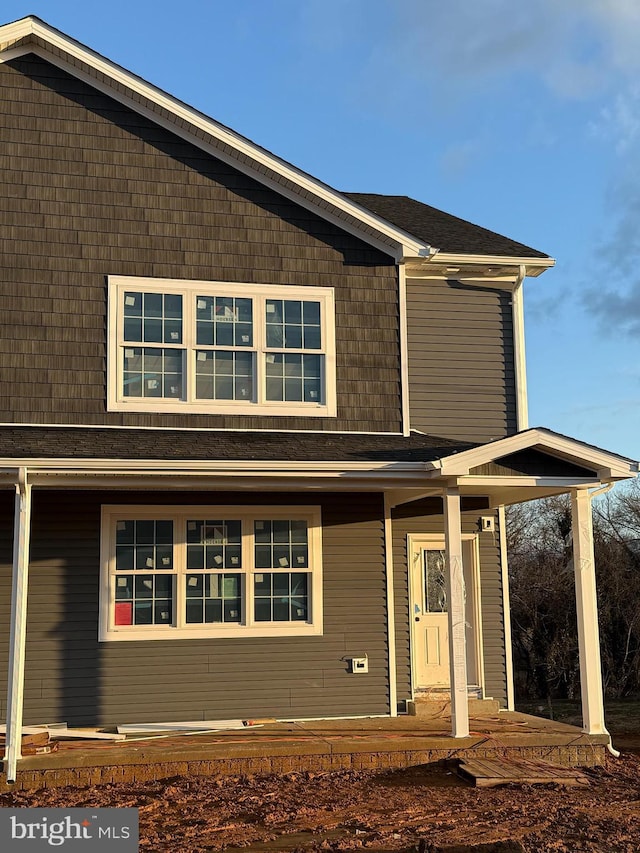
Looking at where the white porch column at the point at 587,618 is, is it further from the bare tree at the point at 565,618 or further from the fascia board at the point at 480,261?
the bare tree at the point at 565,618

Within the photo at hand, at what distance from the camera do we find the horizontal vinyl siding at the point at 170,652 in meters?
10.6

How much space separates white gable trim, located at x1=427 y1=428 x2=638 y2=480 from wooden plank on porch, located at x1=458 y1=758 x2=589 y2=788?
9.50 ft

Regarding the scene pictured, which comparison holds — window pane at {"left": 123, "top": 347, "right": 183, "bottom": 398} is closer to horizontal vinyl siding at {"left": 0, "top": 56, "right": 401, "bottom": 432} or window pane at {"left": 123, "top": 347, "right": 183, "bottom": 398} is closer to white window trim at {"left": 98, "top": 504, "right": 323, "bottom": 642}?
horizontal vinyl siding at {"left": 0, "top": 56, "right": 401, "bottom": 432}

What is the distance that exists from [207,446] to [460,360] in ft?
13.2

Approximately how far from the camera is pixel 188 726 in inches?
412

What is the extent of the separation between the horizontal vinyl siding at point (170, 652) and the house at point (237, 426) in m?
0.03

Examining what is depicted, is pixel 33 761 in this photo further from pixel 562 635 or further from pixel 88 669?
pixel 562 635

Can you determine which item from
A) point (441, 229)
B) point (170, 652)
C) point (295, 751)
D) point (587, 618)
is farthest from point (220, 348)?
point (587, 618)

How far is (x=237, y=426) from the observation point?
37.4 feet

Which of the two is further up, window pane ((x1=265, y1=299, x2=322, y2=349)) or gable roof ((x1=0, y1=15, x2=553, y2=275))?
gable roof ((x1=0, y1=15, x2=553, y2=275))

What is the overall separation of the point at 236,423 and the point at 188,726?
353cm

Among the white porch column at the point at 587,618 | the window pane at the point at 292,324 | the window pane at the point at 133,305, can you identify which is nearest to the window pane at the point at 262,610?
the window pane at the point at 292,324

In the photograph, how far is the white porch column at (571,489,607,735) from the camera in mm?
10289

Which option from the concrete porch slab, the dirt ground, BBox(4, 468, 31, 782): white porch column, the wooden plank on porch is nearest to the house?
the concrete porch slab
